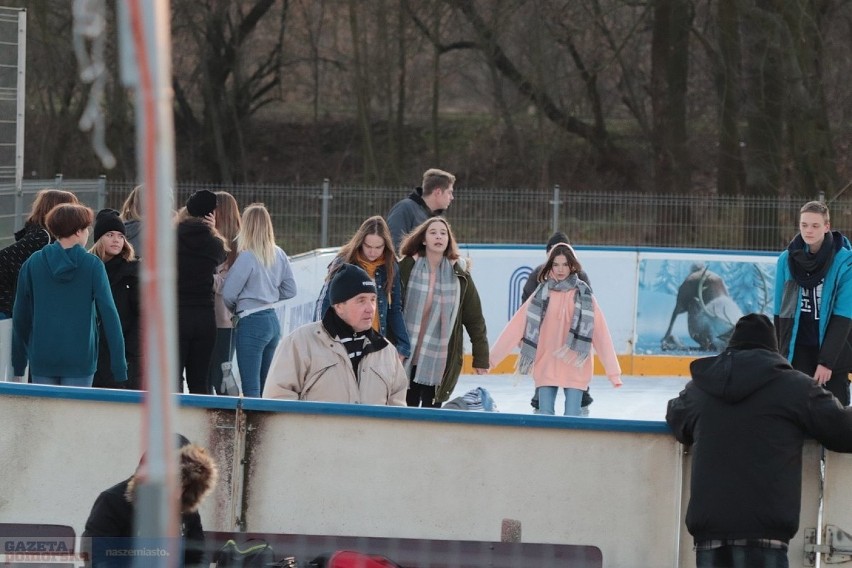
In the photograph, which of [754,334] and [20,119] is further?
[20,119]

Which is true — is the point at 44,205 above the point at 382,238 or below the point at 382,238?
above

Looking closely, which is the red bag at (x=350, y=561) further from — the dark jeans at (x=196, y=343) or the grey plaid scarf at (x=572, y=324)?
the grey plaid scarf at (x=572, y=324)

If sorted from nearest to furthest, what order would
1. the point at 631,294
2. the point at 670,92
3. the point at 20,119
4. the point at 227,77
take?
the point at 20,119 < the point at 631,294 < the point at 670,92 < the point at 227,77

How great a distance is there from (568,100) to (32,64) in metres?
11.4

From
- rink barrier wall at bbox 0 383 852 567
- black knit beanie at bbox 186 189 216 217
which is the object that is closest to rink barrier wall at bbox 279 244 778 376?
black knit beanie at bbox 186 189 216 217

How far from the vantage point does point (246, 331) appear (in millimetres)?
8820

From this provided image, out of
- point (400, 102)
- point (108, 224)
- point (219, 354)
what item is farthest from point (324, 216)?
point (400, 102)

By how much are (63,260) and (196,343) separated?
1.33 m

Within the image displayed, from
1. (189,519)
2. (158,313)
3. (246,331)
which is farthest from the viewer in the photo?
(246,331)

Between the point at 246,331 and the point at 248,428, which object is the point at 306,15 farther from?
the point at 248,428

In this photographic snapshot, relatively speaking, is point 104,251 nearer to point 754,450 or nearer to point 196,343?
point 196,343

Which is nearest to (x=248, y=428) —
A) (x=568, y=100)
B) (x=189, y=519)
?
(x=189, y=519)

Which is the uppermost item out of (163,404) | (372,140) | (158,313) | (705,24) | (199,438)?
(705,24)

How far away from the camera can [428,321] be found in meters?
7.85
